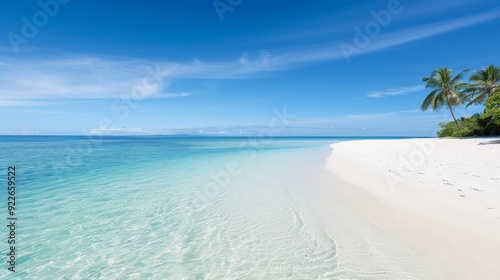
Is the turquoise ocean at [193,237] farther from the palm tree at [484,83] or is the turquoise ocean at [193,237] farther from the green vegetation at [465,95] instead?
the palm tree at [484,83]

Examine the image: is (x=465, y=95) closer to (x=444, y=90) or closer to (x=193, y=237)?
(x=444, y=90)

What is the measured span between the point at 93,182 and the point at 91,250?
8439 mm

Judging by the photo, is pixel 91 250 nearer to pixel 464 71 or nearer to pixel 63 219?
pixel 63 219

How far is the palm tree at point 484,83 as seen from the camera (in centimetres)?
3126

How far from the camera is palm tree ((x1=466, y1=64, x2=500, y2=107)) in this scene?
31.3m

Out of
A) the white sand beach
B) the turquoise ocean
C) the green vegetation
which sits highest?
the green vegetation

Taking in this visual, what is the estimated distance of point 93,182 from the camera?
40.2 ft

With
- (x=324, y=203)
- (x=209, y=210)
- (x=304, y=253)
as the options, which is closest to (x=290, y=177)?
(x=324, y=203)

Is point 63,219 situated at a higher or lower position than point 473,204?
lower

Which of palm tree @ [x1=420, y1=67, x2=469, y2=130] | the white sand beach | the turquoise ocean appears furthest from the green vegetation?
the turquoise ocean

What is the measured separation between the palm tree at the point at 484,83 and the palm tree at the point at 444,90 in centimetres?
221

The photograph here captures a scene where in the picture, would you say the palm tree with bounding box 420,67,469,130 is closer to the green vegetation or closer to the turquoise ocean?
the green vegetation

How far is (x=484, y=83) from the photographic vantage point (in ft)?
101

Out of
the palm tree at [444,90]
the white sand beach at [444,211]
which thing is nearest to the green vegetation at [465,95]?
the palm tree at [444,90]
